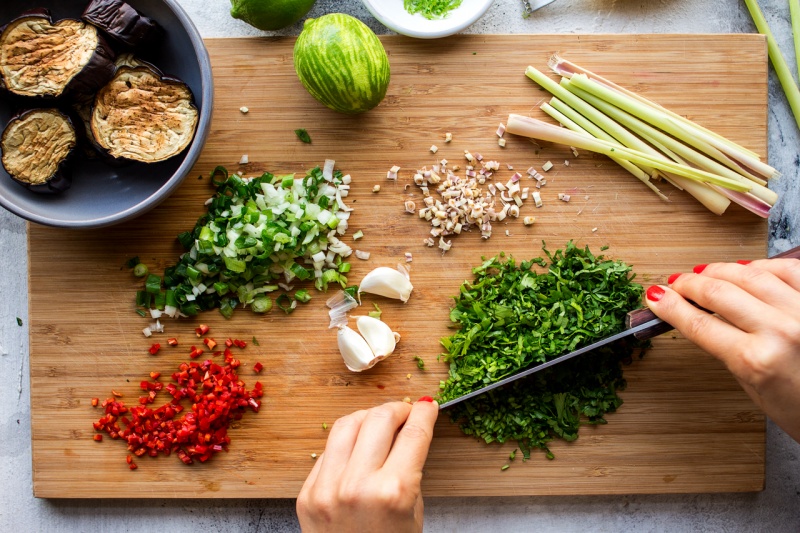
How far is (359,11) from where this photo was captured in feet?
6.61

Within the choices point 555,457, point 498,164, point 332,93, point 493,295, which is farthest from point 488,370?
point 332,93

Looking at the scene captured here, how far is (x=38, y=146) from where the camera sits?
1.72 metres

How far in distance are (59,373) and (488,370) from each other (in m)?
1.38

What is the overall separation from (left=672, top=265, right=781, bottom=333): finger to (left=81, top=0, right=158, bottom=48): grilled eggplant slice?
1.73m

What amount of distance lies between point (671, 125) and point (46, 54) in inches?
73.0

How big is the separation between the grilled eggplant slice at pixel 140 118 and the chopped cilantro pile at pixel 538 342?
3.23 ft

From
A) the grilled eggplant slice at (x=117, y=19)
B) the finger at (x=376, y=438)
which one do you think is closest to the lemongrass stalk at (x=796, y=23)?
the finger at (x=376, y=438)

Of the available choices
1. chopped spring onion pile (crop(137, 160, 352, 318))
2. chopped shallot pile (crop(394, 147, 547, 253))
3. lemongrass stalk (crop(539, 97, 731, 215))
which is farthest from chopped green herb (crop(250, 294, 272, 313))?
lemongrass stalk (crop(539, 97, 731, 215))

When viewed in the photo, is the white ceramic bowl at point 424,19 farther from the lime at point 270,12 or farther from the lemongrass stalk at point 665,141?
the lemongrass stalk at point 665,141

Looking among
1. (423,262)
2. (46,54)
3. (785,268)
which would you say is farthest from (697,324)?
(46,54)

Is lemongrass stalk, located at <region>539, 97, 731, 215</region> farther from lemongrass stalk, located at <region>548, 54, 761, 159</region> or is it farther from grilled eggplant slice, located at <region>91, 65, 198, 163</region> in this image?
grilled eggplant slice, located at <region>91, 65, 198, 163</region>

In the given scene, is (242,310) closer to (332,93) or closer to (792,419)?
(332,93)

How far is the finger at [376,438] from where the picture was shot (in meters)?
1.52

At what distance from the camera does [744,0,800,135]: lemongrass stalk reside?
1.99 meters
